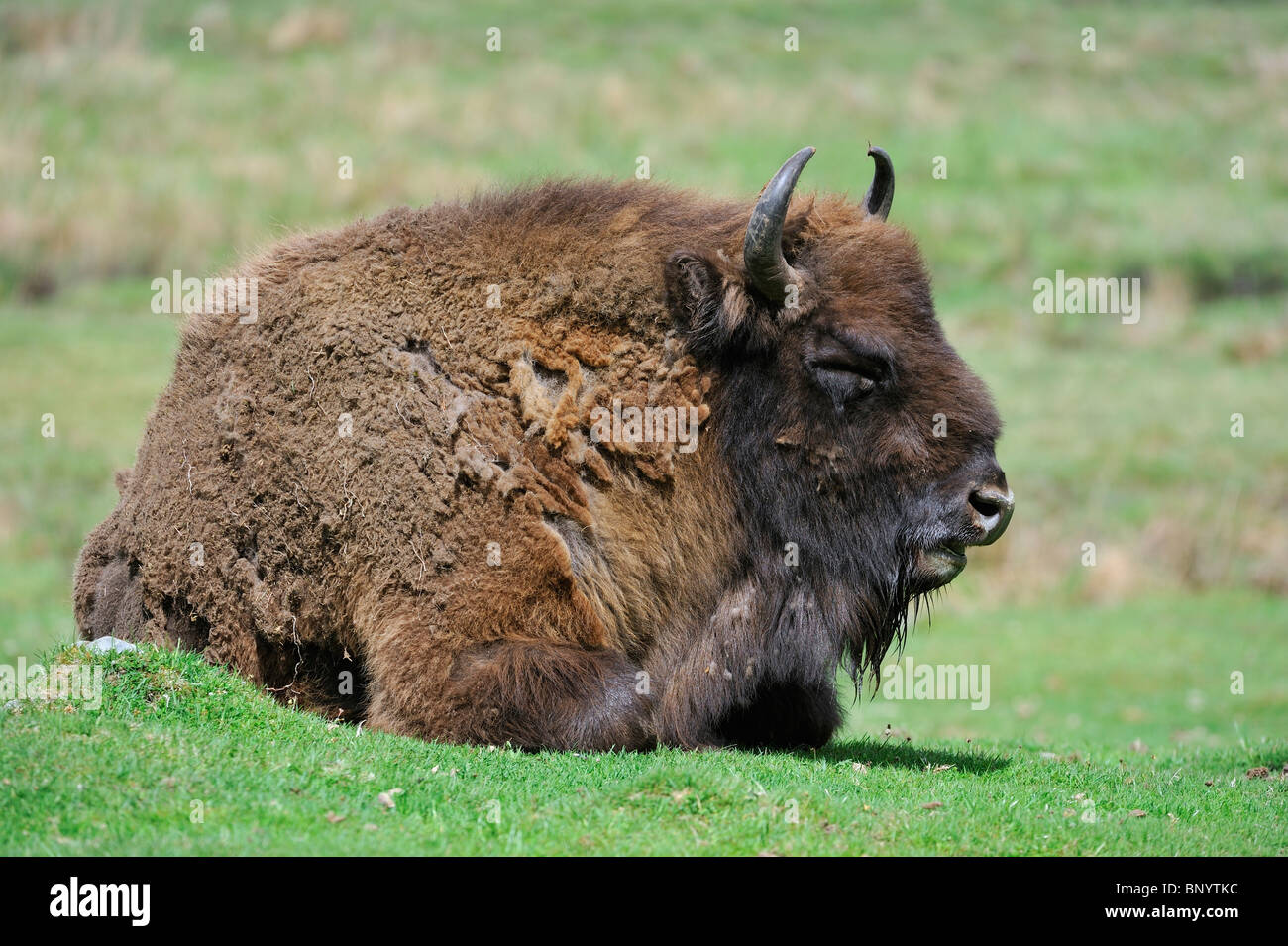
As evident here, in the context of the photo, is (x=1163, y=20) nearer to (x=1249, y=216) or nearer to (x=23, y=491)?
(x=1249, y=216)

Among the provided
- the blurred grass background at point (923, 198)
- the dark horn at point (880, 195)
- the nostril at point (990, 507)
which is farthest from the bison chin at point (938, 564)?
the blurred grass background at point (923, 198)

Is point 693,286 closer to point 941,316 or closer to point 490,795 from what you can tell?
point 490,795

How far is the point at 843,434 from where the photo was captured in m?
7.74

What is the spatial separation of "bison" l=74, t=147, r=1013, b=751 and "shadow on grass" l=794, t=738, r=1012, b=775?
15.2 inches

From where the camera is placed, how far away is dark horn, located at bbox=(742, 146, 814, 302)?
746 centimetres

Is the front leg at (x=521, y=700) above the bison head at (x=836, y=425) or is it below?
below

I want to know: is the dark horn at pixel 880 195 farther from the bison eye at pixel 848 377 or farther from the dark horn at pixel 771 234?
the bison eye at pixel 848 377

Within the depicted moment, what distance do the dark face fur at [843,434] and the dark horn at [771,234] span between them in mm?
149

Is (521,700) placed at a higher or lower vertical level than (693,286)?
lower

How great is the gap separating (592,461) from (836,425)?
4.43ft

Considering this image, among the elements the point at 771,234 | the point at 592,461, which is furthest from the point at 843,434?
the point at 592,461

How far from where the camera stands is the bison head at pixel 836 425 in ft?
25.1
